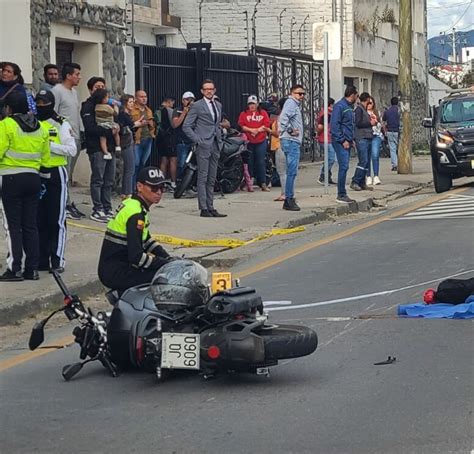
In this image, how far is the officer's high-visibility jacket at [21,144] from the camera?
35.6 feet

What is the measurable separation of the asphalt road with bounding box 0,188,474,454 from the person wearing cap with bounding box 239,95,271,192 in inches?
442

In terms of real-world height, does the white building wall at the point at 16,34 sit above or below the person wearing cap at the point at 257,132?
above

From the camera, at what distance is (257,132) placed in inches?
834

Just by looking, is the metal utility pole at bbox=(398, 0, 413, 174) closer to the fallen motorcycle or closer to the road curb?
the road curb

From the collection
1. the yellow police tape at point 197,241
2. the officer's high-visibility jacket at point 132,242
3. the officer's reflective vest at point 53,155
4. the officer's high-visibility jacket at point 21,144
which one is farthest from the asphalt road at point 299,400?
the yellow police tape at point 197,241

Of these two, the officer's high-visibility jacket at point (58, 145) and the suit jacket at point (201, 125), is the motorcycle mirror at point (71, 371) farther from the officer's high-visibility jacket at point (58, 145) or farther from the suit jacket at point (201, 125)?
the suit jacket at point (201, 125)

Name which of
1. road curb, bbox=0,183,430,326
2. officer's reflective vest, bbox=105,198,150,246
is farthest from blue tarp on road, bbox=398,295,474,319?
road curb, bbox=0,183,430,326

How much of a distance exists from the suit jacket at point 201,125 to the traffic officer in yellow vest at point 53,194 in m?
5.12

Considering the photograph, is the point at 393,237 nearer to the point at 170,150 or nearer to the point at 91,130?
the point at 91,130

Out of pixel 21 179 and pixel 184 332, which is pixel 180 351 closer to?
pixel 184 332

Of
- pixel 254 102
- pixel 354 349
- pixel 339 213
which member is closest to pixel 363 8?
pixel 254 102

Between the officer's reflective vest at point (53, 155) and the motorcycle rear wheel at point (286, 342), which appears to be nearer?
the motorcycle rear wheel at point (286, 342)

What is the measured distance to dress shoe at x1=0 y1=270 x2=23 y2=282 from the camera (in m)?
11.2

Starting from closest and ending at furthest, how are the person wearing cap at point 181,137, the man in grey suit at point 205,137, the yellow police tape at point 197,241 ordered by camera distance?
the yellow police tape at point 197,241
the man in grey suit at point 205,137
the person wearing cap at point 181,137
